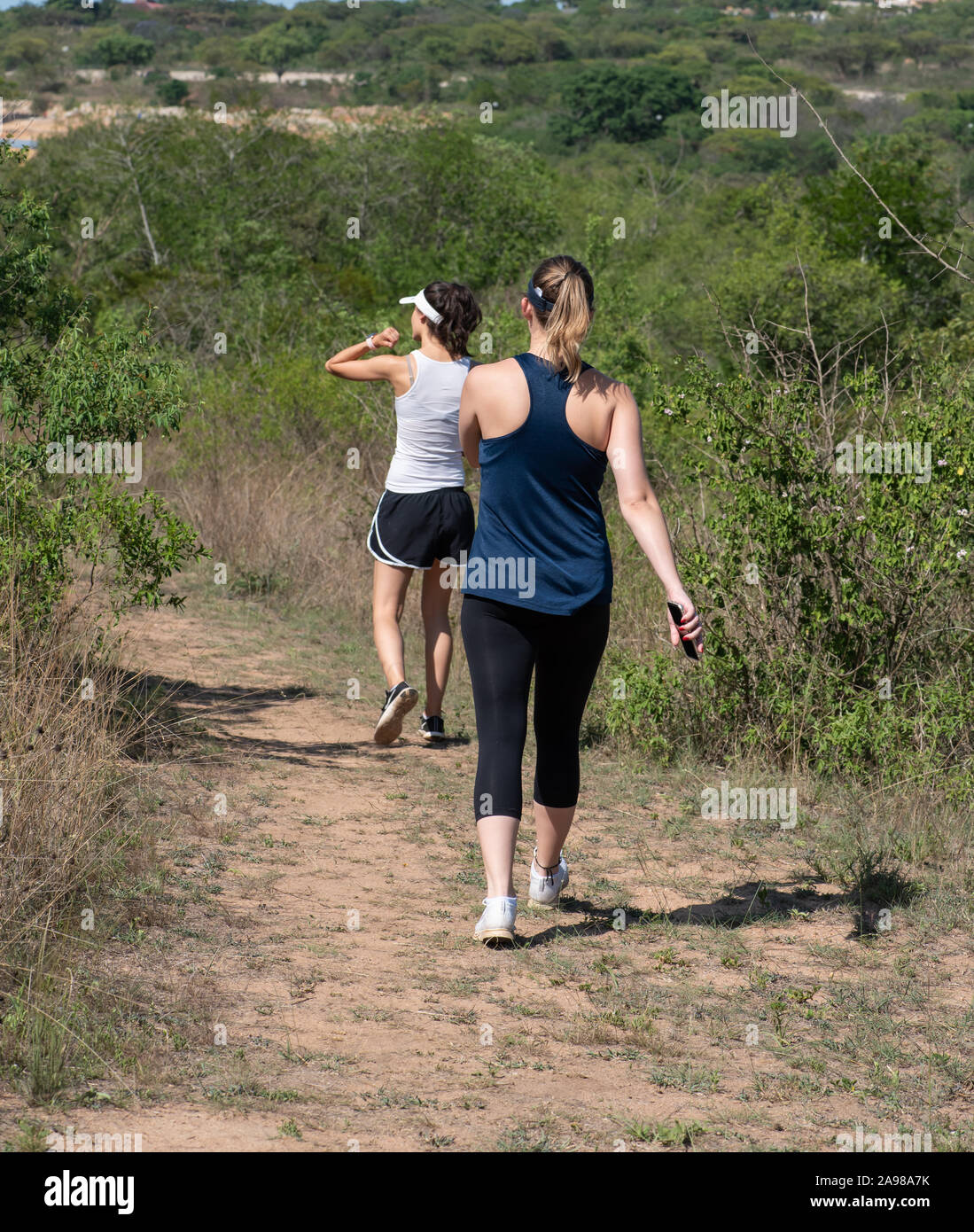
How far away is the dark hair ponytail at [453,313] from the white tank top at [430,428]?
0.29 ft

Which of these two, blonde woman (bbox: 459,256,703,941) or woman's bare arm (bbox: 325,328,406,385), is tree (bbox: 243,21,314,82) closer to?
woman's bare arm (bbox: 325,328,406,385)

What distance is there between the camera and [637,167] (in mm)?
39156

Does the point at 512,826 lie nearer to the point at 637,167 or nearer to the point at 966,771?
the point at 966,771

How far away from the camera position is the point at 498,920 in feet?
12.2

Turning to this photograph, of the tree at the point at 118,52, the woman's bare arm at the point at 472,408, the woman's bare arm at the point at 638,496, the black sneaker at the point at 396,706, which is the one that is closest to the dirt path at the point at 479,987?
the black sneaker at the point at 396,706

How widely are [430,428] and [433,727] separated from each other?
4.26 ft

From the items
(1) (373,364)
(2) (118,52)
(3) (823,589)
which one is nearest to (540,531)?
(1) (373,364)

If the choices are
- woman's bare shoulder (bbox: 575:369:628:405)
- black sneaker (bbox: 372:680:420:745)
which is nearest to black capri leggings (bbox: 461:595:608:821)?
woman's bare shoulder (bbox: 575:369:628:405)

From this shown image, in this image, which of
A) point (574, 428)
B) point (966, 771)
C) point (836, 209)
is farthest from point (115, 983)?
point (836, 209)

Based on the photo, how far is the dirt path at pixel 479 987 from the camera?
2.87 m

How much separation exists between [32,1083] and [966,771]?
11.7 ft

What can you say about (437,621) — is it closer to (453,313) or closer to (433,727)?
(433,727)

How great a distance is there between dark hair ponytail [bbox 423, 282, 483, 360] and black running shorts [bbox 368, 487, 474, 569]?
58 centimetres

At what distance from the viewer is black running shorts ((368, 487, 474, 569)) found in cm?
555
